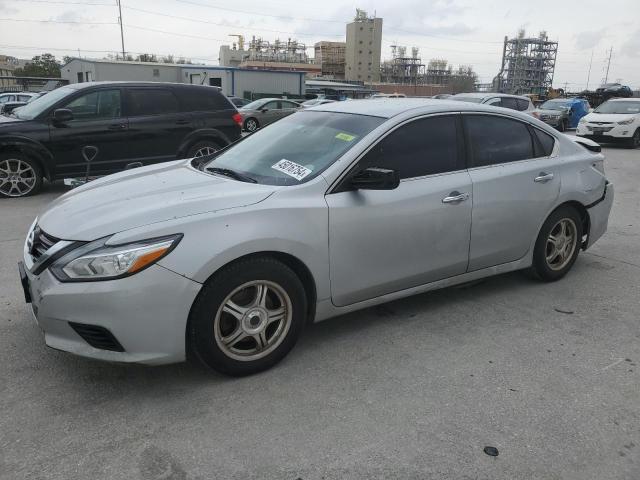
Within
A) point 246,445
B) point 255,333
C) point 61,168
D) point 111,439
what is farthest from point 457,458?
point 61,168

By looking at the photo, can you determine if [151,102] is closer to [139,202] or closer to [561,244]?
[139,202]

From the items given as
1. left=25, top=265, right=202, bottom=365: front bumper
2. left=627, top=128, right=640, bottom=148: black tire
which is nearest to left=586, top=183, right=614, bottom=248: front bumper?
left=25, top=265, right=202, bottom=365: front bumper

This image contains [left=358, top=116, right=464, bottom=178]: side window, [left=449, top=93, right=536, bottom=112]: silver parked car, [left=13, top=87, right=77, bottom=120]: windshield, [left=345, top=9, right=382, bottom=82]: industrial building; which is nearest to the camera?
[left=358, top=116, right=464, bottom=178]: side window

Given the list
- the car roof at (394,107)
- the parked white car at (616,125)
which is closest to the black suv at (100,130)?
the car roof at (394,107)

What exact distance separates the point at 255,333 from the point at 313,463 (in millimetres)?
877

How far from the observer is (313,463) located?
2.41 m

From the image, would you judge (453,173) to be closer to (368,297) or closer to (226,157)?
(368,297)

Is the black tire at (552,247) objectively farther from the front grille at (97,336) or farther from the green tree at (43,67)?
the green tree at (43,67)

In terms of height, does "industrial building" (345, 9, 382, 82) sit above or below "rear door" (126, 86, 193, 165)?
above

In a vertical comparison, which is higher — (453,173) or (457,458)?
A: (453,173)

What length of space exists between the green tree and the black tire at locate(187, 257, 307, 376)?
87.1 meters

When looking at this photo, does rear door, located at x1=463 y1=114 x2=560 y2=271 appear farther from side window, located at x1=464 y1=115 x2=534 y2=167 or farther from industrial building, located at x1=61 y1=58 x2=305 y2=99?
industrial building, located at x1=61 y1=58 x2=305 y2=99

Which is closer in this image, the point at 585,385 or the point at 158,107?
the point at 585,385

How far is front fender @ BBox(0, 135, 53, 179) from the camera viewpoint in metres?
7.80
